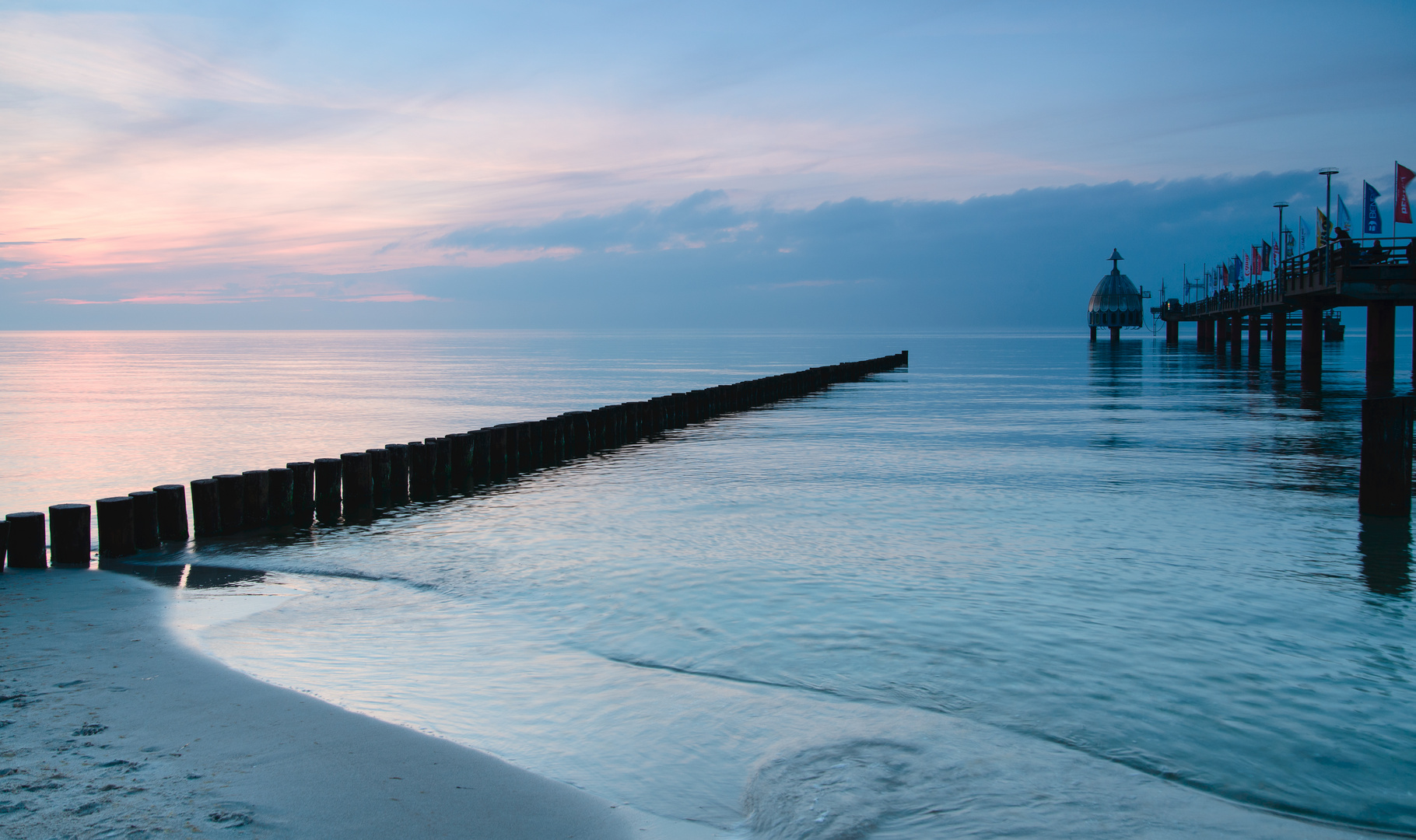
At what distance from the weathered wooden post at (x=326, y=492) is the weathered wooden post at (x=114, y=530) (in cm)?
266

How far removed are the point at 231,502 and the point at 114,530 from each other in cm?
156

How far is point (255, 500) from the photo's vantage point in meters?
12.5

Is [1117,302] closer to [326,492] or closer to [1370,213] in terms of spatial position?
[1370,213]

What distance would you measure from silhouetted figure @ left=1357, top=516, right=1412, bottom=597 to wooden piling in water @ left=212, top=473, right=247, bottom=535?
1246 cm

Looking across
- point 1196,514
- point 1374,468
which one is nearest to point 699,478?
point 1196,514

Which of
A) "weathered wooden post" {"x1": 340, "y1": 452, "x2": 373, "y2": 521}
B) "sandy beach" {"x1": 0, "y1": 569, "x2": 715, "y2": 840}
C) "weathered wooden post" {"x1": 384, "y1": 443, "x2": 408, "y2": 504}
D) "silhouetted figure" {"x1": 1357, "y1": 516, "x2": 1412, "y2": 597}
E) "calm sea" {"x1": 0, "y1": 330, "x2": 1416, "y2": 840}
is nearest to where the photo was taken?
"sandy beach" {"x1": 0, "y1": 569, "x2": 715, "y2": 840}

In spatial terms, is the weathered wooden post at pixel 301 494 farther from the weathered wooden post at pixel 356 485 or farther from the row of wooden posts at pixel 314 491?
the weathered wooden post at pixel 356 485

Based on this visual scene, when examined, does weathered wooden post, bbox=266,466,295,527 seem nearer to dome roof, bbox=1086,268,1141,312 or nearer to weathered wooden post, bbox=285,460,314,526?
weathered wooden post, bbox=285,460,314,526

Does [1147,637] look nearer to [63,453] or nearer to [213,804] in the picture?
[213,804]

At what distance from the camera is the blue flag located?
123 feet

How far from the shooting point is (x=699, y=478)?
1733 cm

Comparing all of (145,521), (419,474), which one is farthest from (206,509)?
(419,474)

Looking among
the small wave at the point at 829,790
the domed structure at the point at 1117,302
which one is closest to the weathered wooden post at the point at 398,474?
the small wave at the point at 829,790

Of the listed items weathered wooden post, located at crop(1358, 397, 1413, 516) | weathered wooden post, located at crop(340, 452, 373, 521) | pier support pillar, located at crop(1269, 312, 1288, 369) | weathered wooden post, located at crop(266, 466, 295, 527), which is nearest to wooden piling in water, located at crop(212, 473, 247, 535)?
weathered wooden post, located at crop(266, 466, 295, 527)
